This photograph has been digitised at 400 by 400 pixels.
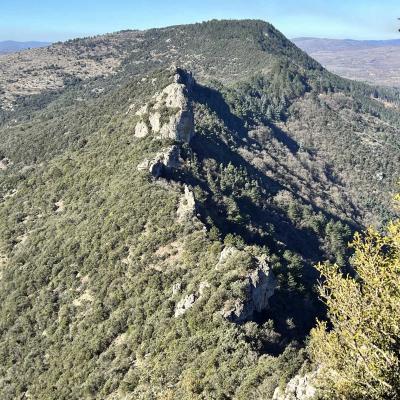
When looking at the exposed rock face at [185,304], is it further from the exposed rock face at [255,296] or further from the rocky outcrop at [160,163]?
the rocky outcrop at [160,163]

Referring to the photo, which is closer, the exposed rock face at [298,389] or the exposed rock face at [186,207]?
Result: the exposed rock face at [298,389]

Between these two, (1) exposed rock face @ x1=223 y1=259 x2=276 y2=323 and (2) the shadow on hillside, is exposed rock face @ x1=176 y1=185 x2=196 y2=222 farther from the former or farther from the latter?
(1) exposed rock face @ x1=223 y1=259 x2=276 y2=323

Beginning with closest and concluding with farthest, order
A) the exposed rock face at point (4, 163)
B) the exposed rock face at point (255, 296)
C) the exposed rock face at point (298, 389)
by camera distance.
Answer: the exposed rock face at point (298, 389), the exposed rock face at point (255, 296), the exposed rock face at point (4, 163)

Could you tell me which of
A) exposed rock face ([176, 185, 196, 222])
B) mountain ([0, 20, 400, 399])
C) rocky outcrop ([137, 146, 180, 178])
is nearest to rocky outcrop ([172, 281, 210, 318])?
mountain ([0, 20, 400, 399])

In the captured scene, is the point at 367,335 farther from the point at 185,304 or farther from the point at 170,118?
the point at 170,118

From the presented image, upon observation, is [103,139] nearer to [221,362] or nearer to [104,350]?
[104,350]

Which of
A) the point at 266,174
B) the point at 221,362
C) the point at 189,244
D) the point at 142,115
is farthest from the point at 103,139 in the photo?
the point at 221,362

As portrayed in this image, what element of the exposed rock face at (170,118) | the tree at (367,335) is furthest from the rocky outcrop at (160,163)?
the tree at (367,335)
